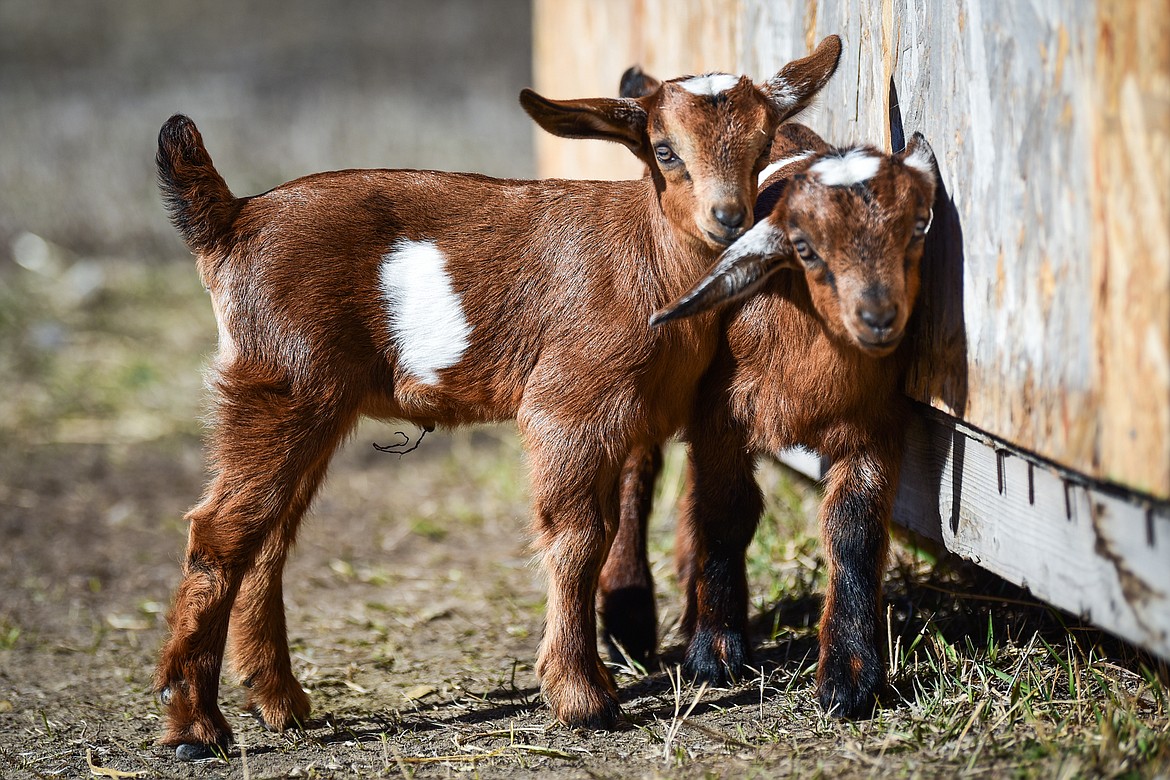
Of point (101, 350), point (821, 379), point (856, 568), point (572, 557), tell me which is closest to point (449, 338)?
point (572, 557)

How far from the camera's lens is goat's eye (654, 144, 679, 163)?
128 inches

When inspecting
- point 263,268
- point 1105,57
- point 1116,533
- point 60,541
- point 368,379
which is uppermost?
point 1105,57

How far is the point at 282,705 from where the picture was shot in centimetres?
364

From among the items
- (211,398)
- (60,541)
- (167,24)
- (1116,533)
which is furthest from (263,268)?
(167,24)

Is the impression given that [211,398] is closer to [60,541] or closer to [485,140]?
[60,541]

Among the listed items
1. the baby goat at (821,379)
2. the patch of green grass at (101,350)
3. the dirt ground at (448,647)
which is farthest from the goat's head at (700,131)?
the patch of green grass at (101,350)

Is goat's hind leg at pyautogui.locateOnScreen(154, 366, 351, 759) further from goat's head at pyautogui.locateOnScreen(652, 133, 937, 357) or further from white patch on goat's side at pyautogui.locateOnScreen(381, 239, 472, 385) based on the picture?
goat's head at pyautogui.locateOnScreen(652, 133, 937, 357)

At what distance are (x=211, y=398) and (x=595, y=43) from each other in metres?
3.74

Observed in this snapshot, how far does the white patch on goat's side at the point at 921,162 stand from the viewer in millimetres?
3174

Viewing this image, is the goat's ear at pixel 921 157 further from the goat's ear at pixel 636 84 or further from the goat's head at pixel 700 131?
the goat's ear at pixel 636 84

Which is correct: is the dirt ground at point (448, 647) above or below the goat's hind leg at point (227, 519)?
below

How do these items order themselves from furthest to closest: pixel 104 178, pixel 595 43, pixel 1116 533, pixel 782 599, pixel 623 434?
pixel 104 178
pixel 595 43
pixel 782 599
pixel 623 434
pixel 1116 533

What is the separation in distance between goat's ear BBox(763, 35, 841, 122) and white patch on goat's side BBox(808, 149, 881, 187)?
0.26 meters

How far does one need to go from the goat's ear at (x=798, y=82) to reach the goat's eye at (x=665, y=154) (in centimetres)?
33
